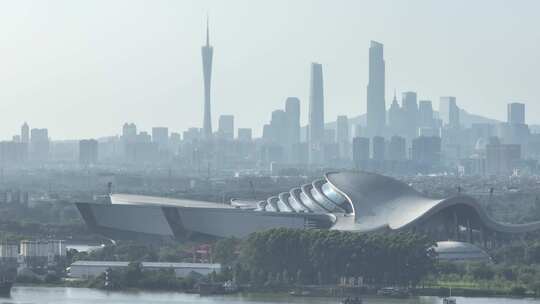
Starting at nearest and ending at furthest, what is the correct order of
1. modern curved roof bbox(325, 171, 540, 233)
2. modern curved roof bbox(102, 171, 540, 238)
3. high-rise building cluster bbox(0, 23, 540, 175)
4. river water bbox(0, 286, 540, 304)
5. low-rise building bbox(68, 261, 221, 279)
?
river water bbox(0, 286, 540, 304), low-rise building bbox(68, 261, 221, 279), modern curved roof bbox(325, 171, 540, 233), modern curved roof bbox(102, 171, 540, 238), high-rise building cluster bbox(0, 23, 540, 175)

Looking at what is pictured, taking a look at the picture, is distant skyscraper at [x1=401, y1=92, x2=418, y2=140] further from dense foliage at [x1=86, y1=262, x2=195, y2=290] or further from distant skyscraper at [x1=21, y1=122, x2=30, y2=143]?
dense foliage at [x1=86, y1=262, x2=195, y2=290]

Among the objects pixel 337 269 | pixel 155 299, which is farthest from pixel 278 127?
pixel 155 299

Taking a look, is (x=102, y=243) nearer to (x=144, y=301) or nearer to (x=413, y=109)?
(x=144, y=301)

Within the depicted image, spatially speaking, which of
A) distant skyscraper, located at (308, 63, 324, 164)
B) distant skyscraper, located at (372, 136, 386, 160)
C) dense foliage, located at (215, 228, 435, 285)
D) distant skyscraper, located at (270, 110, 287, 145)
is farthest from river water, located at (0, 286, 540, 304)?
distant skyscraper, located at (270, 110, 287, 145)

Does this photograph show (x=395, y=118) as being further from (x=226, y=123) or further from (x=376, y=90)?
(x=226, y=123)

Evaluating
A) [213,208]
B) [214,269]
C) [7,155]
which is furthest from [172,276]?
[7,155]

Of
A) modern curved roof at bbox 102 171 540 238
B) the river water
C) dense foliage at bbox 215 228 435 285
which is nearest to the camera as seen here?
the river water

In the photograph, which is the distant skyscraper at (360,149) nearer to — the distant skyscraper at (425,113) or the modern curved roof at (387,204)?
the distant skyscraper at (425,113)
